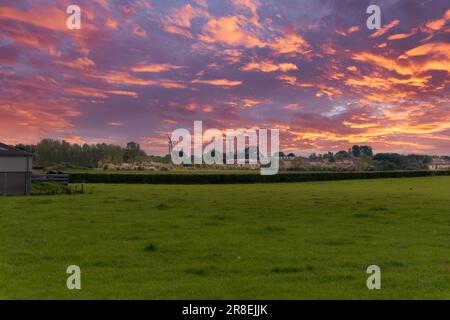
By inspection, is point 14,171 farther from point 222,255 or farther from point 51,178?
point 222,255

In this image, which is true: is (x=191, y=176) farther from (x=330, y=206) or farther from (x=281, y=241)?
(x=281, y=241)

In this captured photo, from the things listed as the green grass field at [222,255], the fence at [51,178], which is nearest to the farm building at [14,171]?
the fence at [51,178]

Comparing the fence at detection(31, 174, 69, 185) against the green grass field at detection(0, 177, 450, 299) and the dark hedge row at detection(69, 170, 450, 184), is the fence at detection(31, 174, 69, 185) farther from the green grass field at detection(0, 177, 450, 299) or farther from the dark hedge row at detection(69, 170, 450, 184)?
the green grass field at detection(0, 177, 450, 299)

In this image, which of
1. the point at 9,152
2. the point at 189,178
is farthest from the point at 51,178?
the point at 189,178

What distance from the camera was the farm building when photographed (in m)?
46.6

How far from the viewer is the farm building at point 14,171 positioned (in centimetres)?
4662

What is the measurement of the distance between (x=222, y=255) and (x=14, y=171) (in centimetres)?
3907

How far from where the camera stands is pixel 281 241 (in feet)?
63.5

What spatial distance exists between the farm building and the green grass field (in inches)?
790

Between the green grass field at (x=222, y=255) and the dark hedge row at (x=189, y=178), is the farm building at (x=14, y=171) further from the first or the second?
the dark hedge row at (x=189, y=178)

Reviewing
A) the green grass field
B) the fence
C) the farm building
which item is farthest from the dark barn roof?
the green grass field

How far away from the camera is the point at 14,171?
47.1 m
